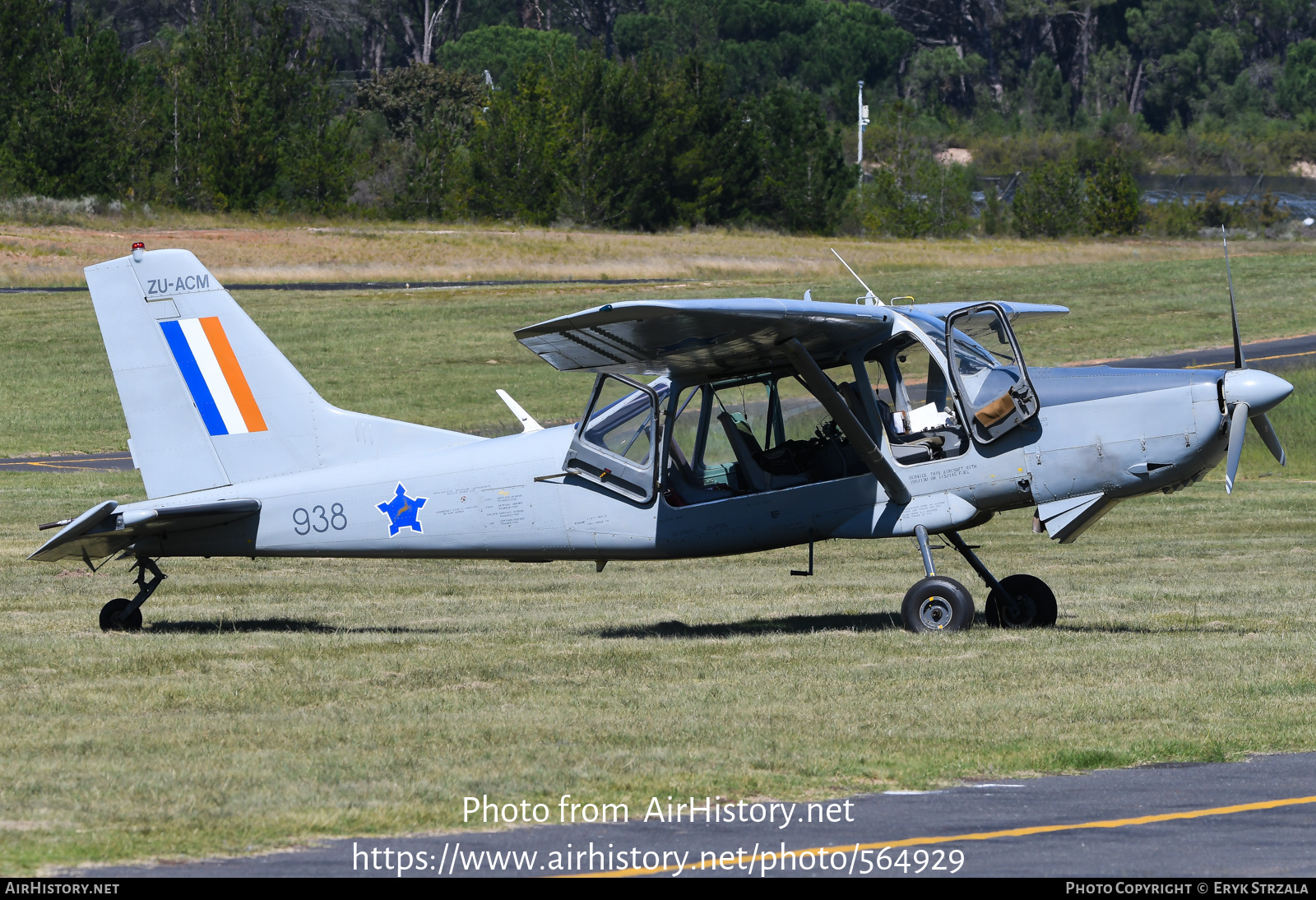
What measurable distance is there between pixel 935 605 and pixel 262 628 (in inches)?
218

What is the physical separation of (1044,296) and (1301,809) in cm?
4689

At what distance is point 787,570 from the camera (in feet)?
63.3

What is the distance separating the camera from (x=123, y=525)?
1256 centimetres

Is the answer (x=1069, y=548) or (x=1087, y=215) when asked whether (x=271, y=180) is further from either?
(x=1069, y=548)

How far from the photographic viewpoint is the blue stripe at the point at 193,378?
43.0 ft

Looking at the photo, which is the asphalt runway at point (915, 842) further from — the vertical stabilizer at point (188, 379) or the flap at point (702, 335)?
the vertical stabilizer at point (188, 379)

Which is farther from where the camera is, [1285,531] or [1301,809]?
[1285,531]

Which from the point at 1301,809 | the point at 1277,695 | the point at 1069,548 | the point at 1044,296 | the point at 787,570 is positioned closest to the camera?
the point at 1301,809

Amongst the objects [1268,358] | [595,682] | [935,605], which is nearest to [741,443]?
[935,605]

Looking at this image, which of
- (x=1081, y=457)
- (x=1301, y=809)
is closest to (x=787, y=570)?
(x=1081, y=457)

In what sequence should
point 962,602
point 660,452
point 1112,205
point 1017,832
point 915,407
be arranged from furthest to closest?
point 1112,205, point 660,452, point 915,407, point 962,602, point 1017,832

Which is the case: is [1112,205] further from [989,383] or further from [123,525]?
[123,525]
